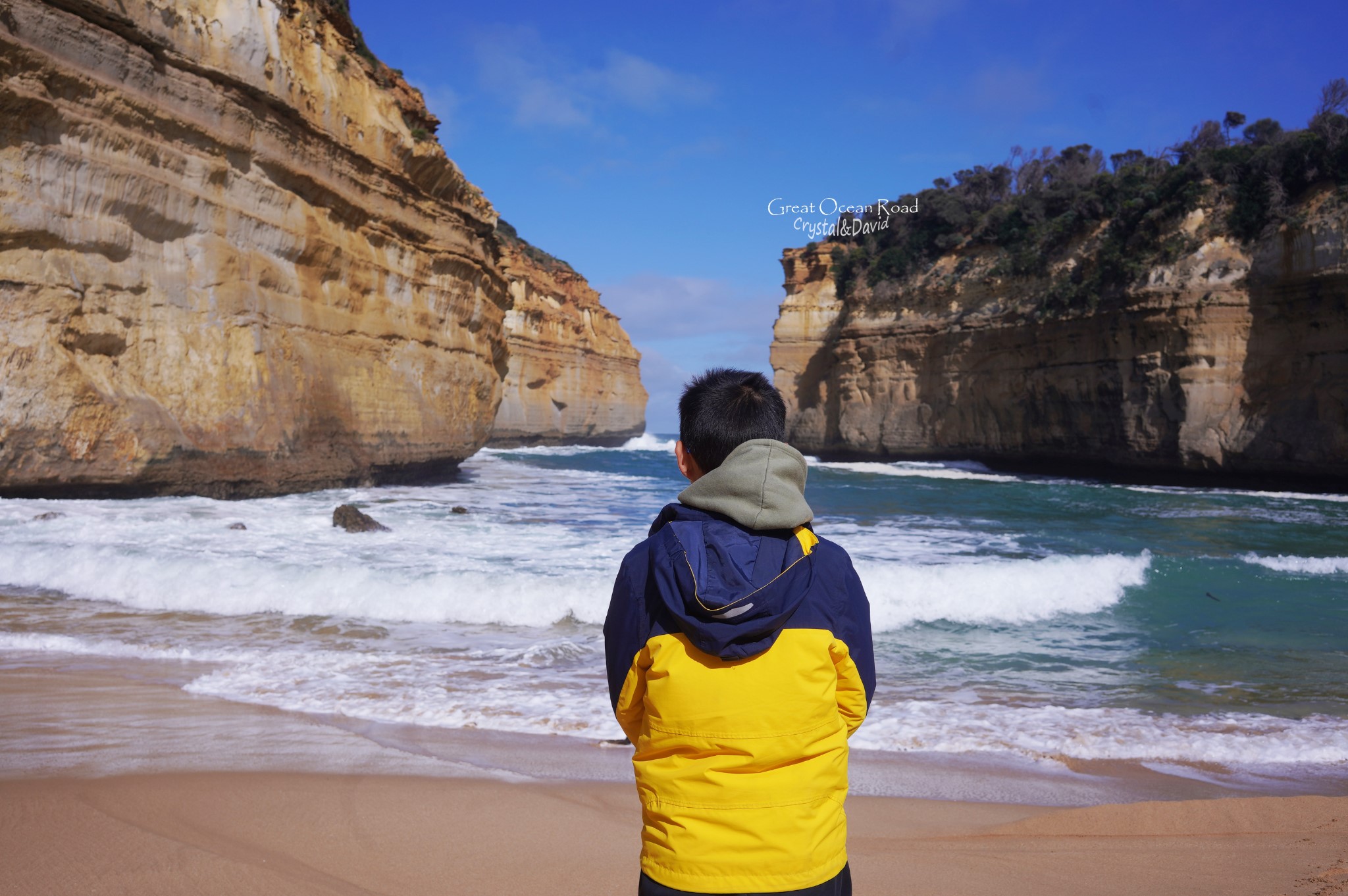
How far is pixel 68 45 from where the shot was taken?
34.6 ft

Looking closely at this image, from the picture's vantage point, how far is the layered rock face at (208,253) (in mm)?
10258

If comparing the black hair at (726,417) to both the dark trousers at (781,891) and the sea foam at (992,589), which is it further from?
the sea foam at (992,589)

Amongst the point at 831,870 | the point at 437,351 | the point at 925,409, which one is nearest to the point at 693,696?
the point at 831,870

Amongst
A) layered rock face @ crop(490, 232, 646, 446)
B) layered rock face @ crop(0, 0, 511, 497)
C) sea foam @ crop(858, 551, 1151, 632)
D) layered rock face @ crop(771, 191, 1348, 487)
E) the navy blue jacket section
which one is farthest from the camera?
layered rock face @ crop(490, 232, 646, 446)

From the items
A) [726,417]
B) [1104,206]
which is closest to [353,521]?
[726,417]

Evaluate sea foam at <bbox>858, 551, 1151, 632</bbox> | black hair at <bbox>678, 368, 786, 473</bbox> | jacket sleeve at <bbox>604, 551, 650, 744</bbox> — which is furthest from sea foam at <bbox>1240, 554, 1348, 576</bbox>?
jacket sleeve at <bbox>604, 551, 650, 744</bbox>

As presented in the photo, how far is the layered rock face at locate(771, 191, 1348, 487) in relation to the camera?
21266 mm

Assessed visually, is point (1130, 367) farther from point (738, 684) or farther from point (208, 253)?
point (738, 684)

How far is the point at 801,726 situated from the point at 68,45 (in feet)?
44.3

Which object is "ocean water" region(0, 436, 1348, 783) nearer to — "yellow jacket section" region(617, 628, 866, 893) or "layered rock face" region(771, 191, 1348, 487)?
"yellow jacket section" region(617, 628, 866, 893)

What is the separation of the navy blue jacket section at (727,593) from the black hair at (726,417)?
15cm

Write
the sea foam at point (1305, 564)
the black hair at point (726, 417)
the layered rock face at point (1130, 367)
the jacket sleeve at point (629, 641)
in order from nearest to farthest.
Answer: the jacket sleeve at point (629, 641) → the black hair at point (726, 417) → the sea foam at point (1305, 564) → the layered rock face at point (1130, 367)

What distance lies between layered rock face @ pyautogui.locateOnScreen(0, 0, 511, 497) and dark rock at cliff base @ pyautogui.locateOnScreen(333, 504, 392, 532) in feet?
9.59

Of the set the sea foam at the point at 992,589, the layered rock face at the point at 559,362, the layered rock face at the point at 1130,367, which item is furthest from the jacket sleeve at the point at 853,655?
the layered rock face at the point at 559,362
